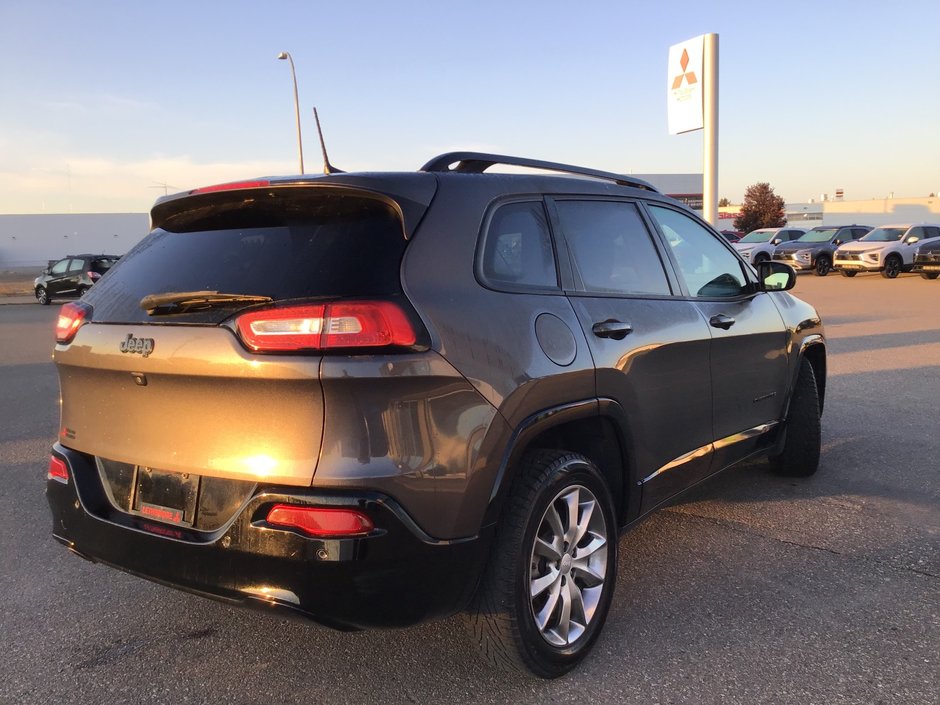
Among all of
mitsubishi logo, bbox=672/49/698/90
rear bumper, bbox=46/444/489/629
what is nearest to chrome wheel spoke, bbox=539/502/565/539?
rear bumper, bbox=46/444/489/629

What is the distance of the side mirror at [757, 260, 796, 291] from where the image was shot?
457 cm

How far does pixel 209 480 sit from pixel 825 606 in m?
2.56

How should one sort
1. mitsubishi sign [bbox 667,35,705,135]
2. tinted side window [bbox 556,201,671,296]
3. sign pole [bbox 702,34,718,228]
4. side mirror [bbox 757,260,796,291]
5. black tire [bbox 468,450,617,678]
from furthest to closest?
mitsubishi sign [bbox 667,35,705,135], sign pole [bbox 702,34,718,228], side mirror [bbox 757,260,796,291], tinted side window [bbox 556,201,671,296], black tire [bbox 468,450,617,678]

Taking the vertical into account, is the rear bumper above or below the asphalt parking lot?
above

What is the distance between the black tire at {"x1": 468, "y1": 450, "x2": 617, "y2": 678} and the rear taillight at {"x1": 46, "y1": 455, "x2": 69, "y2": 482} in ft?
5.03

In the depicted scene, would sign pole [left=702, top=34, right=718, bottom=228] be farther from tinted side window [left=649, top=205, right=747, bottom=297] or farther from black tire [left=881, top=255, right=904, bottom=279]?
tinted side window [left=649, top=205, right=747, bottom=297]

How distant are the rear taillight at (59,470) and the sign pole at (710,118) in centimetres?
1593

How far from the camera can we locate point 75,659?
295 cm

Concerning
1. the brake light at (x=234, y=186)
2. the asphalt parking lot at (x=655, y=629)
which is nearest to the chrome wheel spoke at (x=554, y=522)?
the asphalt parking lot at (x=655, y=629)

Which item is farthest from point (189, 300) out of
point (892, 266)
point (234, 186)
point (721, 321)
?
point (892, 266)

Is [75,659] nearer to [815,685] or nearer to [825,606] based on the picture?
[815,685]

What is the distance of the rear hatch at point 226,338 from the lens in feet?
7.57

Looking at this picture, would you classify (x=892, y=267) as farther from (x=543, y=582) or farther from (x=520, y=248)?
(x=543, y=582)

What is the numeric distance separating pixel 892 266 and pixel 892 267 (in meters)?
0.04
